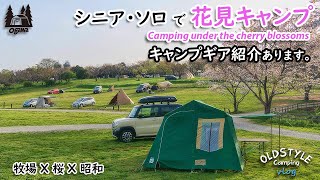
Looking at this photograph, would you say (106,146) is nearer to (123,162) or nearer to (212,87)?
(123,162)

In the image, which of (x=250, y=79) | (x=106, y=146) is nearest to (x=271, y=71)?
(x=250, y=79)

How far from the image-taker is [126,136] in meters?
17.5

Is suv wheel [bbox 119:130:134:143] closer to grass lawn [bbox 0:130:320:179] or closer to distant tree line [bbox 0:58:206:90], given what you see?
grass lawn [bbox 0:130:320:179]

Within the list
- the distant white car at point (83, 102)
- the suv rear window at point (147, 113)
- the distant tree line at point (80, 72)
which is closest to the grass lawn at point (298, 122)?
the suv rear window at point (147, 113)

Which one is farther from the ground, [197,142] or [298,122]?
[197,142]

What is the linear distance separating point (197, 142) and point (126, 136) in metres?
6.08

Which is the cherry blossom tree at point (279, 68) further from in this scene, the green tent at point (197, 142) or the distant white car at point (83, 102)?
the distant white car at point (83, 102)

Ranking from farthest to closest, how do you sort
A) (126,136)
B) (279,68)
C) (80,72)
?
(80,72) → (279,68) → (126,136)

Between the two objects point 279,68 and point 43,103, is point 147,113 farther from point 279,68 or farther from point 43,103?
point 43,103

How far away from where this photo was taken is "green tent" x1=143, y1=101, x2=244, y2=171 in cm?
1199

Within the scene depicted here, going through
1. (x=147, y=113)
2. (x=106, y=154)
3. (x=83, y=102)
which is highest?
(x=147, y=113)

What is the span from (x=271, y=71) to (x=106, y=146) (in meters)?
16.3

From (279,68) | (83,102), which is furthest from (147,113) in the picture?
(83,102)

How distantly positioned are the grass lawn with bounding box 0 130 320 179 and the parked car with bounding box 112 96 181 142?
472 millimetres
